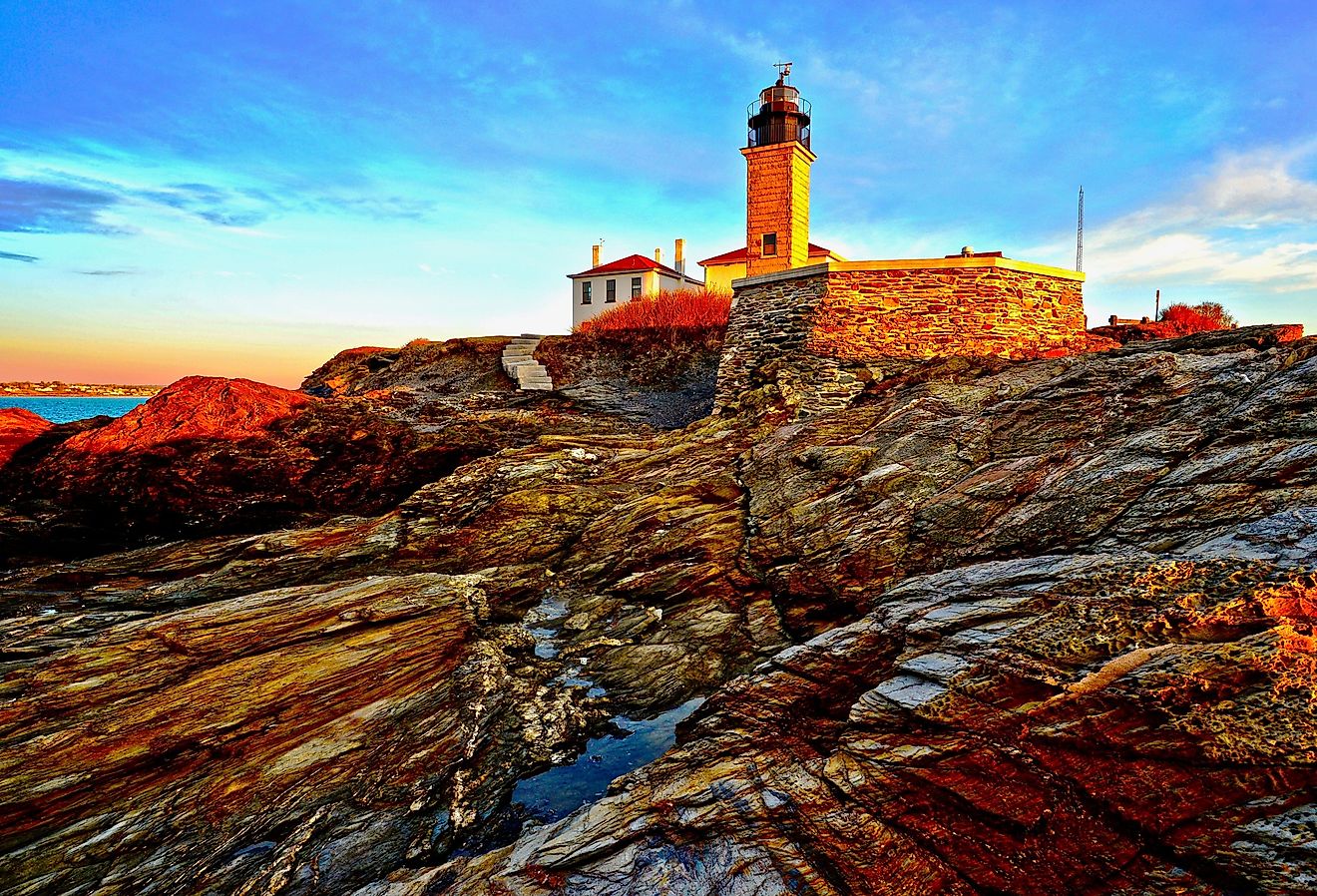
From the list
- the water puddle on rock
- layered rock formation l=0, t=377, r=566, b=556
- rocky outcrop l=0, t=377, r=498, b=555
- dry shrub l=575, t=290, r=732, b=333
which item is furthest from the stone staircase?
the water puddle on rock

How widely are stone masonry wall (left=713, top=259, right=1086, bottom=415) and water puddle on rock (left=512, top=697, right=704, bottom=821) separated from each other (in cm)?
1283

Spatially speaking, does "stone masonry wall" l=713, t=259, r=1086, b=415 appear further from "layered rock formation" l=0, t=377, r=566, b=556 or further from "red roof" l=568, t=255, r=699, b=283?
"red roof" l=568, t=255, r=699, b=283

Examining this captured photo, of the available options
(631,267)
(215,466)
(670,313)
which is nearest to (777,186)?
(670,313)

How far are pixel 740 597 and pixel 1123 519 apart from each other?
19.3 feet

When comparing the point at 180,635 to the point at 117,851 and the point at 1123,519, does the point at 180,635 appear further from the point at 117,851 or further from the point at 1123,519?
the point at 1123,519

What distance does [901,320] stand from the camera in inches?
800

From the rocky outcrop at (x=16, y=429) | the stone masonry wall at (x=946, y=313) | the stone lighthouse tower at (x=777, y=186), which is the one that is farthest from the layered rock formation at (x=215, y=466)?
the stone lighthouse tower at (x=777, y=186)

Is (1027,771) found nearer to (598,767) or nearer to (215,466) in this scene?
(598,767)

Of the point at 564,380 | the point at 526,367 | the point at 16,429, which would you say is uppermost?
the point at 526,367

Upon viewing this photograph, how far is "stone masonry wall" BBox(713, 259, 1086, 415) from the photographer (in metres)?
19.5

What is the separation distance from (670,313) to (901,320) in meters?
18.1

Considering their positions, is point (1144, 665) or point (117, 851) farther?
point (117, 851)

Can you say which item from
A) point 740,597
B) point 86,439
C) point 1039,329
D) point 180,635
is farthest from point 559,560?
point 86,439

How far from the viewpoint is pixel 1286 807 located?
4.47 m
